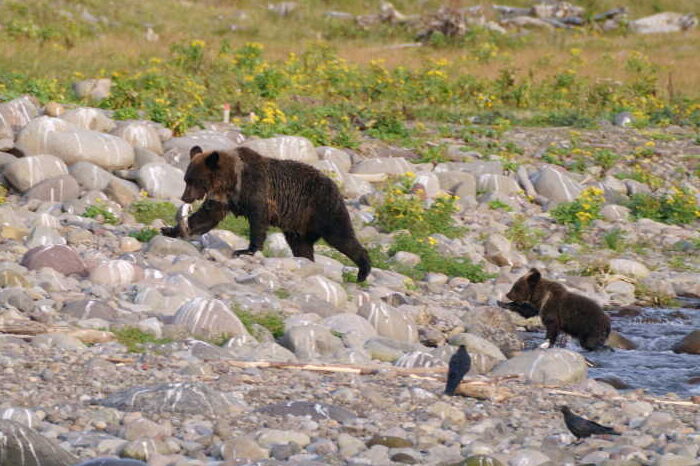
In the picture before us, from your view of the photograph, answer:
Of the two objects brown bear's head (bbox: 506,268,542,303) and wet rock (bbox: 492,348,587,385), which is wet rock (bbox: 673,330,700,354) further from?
wet rock (bbox: 492,348,587,385)

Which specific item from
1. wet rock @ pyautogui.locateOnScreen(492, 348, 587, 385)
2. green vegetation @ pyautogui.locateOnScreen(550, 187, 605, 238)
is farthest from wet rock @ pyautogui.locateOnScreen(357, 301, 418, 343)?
green vegetation @ pyautogui.locateOnScreen(550, 187, 605, 238)

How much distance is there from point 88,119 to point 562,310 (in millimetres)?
6994

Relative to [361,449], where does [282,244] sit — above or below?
below

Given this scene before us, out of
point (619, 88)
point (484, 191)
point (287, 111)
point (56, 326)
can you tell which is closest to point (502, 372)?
point (56, 326)

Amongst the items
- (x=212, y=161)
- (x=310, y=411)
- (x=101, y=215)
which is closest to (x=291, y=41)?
(x=101, y=215)

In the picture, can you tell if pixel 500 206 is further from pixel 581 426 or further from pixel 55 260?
pixel 581 426

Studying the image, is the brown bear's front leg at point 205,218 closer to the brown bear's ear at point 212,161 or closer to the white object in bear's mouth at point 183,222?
the white object in bear's mouth at point 183,222

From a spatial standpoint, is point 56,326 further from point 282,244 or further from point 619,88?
point 619,88

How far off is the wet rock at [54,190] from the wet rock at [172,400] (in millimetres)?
6365

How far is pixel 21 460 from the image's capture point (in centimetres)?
484

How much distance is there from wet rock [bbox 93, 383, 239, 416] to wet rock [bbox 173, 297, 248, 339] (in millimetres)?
1687

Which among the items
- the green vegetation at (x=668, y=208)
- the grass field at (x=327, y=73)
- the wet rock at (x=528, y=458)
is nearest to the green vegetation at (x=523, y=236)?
the green vegetation at (x=668, y=208)

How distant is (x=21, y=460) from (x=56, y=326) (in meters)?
2.62

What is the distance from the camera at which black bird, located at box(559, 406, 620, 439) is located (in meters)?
5.85
